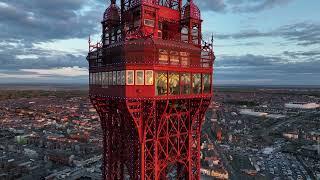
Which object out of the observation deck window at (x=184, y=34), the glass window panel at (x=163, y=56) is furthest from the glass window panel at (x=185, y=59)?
the observation deck window at (x=184, y=34)

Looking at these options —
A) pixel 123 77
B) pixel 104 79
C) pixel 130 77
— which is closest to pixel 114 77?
pixel 123 77

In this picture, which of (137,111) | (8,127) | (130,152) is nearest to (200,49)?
(137,111)

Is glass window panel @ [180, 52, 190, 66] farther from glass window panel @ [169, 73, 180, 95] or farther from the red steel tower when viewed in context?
glass window panel @ [169, 73, 180, 95]

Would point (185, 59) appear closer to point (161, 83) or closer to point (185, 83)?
point (185, 83)

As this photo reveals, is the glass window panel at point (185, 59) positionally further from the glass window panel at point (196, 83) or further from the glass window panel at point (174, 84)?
the glass window panel at point (174, 84)

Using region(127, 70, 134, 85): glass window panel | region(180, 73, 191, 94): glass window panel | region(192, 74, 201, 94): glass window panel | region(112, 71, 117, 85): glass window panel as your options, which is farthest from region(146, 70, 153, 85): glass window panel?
region(192, 74, 201, 94): glass window panel

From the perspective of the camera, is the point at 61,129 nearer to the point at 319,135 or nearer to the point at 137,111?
the point at 319,135
